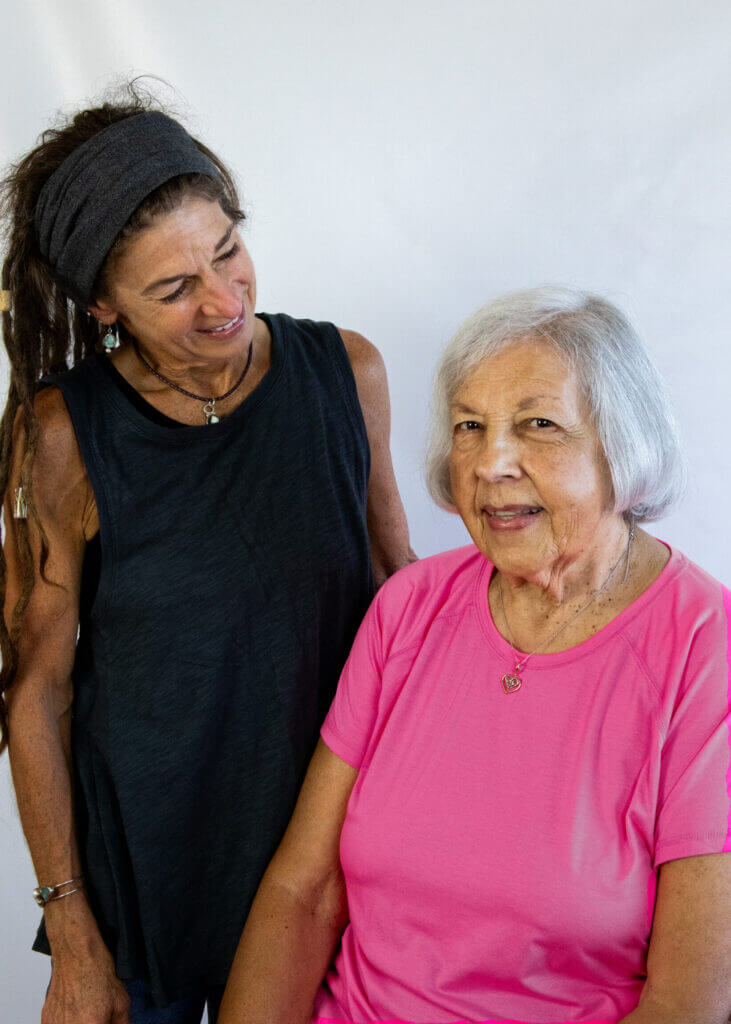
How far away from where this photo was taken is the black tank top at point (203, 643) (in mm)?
1783

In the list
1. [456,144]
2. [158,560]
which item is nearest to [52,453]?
[158,560]

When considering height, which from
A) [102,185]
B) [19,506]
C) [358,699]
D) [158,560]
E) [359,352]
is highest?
[102,185]

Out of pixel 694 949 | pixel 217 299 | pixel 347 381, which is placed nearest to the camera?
pixel 694 949

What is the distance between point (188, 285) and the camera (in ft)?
5.57

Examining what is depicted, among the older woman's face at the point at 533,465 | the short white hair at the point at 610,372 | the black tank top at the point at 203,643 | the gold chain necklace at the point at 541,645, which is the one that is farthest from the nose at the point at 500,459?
the black tank top at the point at 203,643

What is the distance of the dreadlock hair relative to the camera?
1699 millimetres

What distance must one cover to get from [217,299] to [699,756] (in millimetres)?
974

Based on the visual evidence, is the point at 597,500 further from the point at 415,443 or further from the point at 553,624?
the point at 415,443

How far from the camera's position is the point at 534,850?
5.10ft

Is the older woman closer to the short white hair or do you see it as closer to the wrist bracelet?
the short white hair

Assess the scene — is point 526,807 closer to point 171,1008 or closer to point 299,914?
point 299,914

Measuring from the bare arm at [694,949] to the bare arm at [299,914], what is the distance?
1.80 ft

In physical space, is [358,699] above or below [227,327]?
below

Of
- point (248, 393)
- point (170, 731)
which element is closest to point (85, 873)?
point (170, 731)
